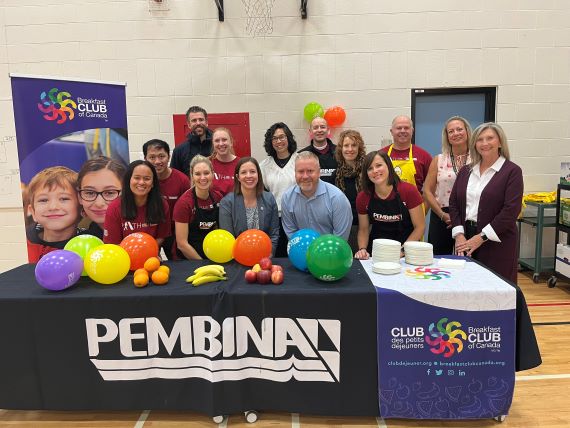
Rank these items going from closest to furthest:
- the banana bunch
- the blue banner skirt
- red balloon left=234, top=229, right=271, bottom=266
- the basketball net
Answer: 1. the blue banner skirt
2. the banana bunch
3. red balloon left=234, top=229, right=271, bottom=266
4. the basketball net

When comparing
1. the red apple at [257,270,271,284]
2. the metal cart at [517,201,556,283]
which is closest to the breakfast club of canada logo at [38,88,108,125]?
the red apple at [257,270,271,284]

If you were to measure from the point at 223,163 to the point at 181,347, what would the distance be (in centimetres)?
159

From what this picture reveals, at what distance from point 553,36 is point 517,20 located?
454 mm

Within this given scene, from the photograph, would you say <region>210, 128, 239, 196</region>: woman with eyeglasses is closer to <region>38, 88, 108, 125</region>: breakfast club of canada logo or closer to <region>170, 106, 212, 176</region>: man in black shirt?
<region>170, 106, 212, 176</region>: man in black shirt

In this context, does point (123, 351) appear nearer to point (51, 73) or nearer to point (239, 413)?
point (239, 413)

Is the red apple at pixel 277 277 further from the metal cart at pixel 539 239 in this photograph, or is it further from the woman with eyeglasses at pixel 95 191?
the metal cart at pixel 539 239

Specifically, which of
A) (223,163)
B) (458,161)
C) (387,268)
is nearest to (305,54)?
(223,163)

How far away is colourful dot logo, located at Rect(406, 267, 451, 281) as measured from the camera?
205 cm

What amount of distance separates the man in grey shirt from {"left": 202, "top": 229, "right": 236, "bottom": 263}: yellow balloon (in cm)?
52

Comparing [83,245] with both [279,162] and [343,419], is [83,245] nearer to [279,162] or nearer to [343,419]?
[279,162]

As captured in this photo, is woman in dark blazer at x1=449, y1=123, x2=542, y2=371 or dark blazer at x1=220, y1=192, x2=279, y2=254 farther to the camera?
dark blazer at x1=220, y1=192, x2=279, y2=254

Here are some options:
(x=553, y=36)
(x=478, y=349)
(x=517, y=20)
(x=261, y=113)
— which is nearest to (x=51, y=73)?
(x=261, y=113)

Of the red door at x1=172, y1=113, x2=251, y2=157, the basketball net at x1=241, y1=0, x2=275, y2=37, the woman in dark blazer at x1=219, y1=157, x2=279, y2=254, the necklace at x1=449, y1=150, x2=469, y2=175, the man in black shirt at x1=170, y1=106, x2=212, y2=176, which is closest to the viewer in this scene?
the woman in dark blazer at x1=219, y1=157, x2=279, y2=254

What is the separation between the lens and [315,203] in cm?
264
